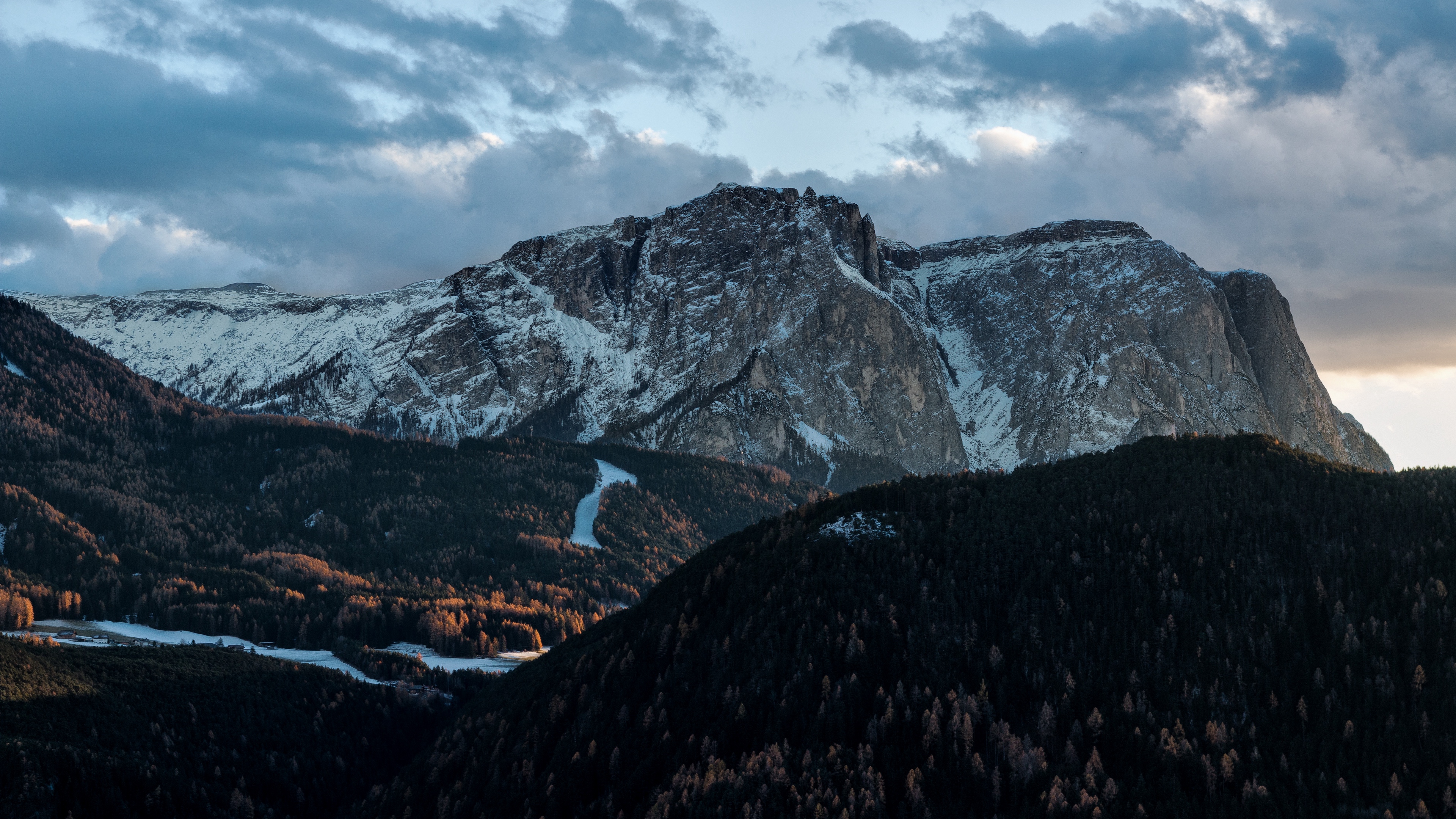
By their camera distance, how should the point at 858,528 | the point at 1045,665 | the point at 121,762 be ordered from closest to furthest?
the point at 1045,665
the point at 858,528
the point at 121,762

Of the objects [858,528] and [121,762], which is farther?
[121,762]

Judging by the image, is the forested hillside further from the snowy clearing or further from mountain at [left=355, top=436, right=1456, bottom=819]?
the snowy clearing

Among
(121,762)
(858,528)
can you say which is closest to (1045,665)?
(858,528)

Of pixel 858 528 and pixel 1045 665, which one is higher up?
pixel 858 528

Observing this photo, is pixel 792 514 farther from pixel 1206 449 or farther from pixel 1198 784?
pixel 1198 784

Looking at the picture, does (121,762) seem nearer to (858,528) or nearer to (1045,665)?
(858,528)

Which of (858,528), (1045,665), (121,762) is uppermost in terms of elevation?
(858,528)

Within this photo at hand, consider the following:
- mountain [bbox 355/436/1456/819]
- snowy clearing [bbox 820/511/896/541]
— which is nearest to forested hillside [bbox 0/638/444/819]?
mountain [bbox 355/436/1456/819]

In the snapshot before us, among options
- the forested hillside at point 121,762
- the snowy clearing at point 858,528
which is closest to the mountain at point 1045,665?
the snowy clearing at point 858,528

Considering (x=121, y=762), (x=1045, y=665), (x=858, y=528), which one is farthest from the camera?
(x=121, y=762)

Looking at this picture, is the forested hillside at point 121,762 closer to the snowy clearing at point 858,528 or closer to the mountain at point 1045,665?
the mountain at point 1045,665
